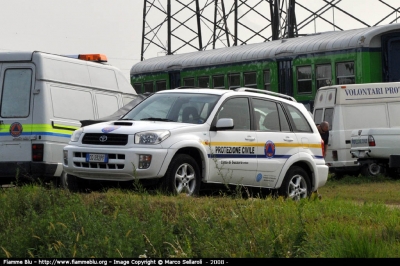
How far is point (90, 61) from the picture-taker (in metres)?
18.8

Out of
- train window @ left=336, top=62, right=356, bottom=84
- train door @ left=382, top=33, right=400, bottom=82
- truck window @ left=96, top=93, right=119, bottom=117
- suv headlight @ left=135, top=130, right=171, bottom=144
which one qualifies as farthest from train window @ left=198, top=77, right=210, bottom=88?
suv headlight @ left=135, top=130, right=171, bottom=144

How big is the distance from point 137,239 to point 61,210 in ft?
6.86

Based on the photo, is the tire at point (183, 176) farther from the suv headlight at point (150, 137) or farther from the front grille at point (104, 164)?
the front grille at point (104, 164)

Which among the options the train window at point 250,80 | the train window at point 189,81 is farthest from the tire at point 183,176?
the train window at point 189,81

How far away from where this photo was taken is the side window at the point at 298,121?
50.0 feet

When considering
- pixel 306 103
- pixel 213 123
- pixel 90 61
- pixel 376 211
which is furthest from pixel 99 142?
pixel 306 103

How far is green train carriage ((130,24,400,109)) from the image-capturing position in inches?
1047

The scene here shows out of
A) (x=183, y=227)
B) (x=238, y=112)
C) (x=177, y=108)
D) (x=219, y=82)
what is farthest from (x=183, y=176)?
(x=219, y=82)

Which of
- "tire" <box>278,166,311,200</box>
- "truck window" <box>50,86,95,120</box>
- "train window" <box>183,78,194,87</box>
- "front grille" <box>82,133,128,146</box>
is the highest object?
"train window" <box>183,78,194,87</box>

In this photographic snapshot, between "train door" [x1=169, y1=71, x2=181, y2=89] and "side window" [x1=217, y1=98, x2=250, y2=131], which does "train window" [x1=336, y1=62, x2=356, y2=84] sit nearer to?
"train door" [x1=169, y1=71, x2=181, y2=89]

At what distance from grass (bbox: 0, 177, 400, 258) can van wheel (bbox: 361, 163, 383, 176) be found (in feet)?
42.6

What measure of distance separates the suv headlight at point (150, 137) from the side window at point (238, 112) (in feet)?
4.32

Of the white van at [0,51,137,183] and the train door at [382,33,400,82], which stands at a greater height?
the train door at [382,33,400,82]

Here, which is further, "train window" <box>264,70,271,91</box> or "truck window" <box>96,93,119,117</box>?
"train window" <box>264,70,271,91</box>
